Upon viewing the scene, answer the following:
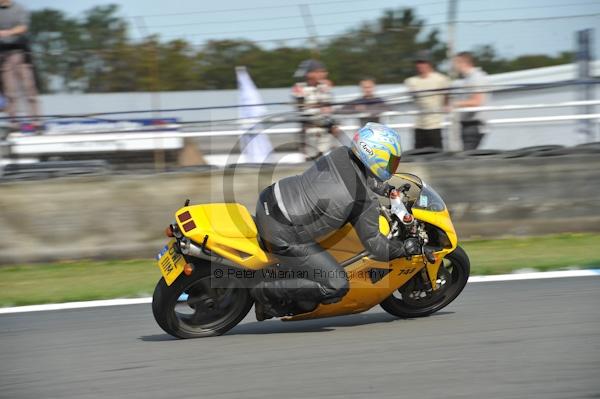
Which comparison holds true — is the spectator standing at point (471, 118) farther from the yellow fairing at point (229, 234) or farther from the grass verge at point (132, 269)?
the yellow fairing at point (229, 234)

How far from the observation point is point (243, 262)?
592cm

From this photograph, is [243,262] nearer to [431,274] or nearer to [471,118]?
[431,274]

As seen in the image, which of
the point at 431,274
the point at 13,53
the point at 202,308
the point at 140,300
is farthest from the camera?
the point at 13,53

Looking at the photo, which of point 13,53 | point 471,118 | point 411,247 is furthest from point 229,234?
point 13,53

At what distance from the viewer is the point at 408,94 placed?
32.3ft

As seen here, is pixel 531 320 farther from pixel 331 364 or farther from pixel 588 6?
pixel 588 6

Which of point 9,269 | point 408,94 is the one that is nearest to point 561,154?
point 408,94

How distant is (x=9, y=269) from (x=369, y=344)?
16.4ft

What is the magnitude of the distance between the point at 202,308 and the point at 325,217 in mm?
1159

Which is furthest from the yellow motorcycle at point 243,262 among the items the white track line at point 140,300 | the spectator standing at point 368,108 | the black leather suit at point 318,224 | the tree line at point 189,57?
the tree line at point 189,57

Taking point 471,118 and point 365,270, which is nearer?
point 365,270

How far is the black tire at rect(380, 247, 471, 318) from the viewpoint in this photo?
637cm

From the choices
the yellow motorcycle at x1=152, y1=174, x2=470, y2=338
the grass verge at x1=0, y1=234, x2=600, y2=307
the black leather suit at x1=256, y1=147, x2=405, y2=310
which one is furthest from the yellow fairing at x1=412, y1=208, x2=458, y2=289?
the grass verge at x1=0, y1=234, x2=600, y2=307

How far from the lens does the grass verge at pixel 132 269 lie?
8.01 meters
